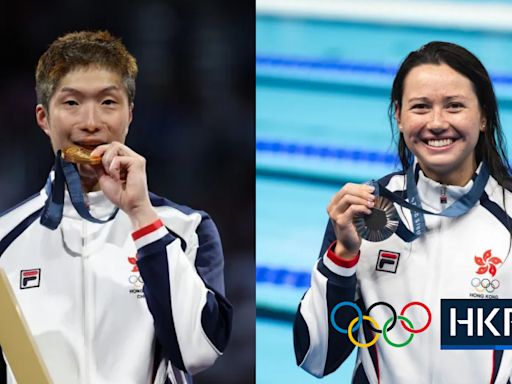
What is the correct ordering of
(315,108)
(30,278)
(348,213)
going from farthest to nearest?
(315,108) → (30,278) → (348,213)

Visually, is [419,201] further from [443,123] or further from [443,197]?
[443,123]

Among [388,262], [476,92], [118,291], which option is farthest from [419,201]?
[118,291]

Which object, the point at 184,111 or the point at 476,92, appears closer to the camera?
the point at 476,92

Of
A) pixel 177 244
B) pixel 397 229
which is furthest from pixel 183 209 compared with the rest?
pixel 397 229

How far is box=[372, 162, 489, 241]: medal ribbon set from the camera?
2722mm

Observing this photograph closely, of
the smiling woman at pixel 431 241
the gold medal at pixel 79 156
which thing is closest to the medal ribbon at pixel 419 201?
the smiling woman at pixel 431 241

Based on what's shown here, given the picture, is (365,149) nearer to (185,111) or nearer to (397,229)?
(397,229)

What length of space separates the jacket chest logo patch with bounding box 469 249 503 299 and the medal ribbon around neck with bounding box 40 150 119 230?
1.00 m

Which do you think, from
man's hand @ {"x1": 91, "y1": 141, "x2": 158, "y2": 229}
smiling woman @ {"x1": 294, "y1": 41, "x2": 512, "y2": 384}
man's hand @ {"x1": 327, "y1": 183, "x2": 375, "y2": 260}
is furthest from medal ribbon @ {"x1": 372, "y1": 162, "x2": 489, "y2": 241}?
man's hand @ {"x1": 91, "y1": 141, "x2": 158, "y2": 229}

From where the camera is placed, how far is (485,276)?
2730 mm

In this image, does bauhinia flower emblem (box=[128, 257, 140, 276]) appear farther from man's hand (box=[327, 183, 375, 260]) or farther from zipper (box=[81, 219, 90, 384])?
man's hand (box=[327, 183, 375, 260])

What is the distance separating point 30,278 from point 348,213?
0.89 metres

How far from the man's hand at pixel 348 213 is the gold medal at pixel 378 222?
0.02 metres

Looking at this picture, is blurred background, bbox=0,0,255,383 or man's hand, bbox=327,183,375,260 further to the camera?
blurred background, bbox=0,0,255,383
